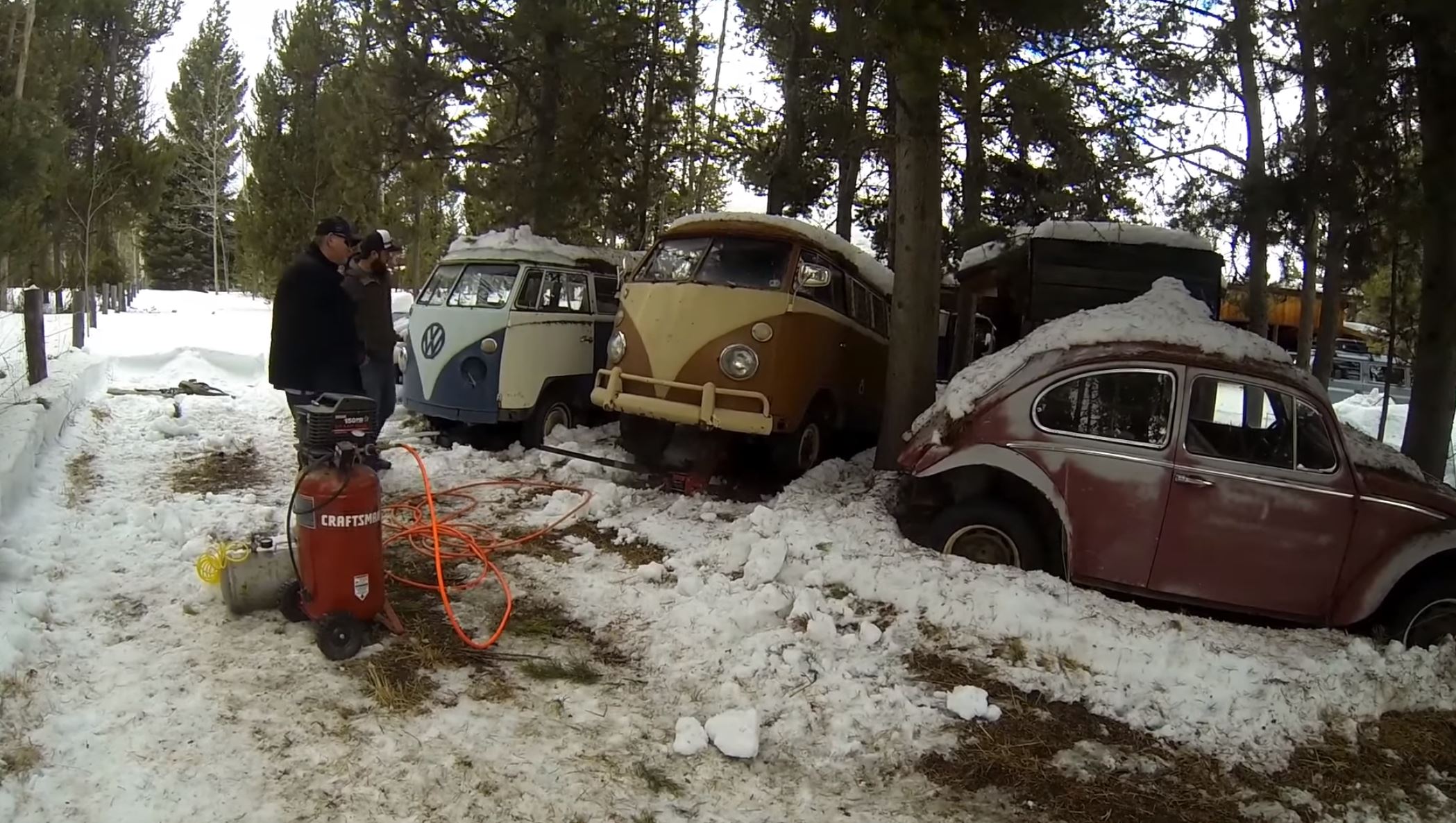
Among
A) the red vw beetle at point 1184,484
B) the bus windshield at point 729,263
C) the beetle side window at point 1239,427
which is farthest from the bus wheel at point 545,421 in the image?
the beetle side window at point 1239,427

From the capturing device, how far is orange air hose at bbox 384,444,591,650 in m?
4.67

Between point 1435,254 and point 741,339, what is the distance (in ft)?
16.8

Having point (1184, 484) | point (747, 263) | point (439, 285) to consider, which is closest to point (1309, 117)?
point (1184, 484)

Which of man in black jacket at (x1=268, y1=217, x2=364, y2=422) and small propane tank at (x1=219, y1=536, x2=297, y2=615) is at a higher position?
man in black jacket at (x1=268, y1=217, x2=364, y2=422)

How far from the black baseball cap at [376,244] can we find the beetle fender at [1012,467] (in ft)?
15.3

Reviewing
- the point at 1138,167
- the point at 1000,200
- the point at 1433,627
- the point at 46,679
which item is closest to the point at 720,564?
the point at 46,679

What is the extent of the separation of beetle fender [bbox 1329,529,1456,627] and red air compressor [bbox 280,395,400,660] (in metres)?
4.99

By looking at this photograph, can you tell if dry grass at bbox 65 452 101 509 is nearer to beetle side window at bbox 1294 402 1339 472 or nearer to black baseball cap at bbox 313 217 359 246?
black baseball cap at bbox 313 217 359 246

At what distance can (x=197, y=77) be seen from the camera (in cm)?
3988

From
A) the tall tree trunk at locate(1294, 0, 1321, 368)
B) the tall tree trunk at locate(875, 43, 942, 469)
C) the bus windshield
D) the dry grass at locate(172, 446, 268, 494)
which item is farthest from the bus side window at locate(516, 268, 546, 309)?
the tall tree trunk at locate(1294, 0, 1321, 368)

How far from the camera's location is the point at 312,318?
595cm

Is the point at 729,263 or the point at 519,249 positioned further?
the point at 519,249

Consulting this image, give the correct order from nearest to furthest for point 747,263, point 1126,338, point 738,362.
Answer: point 1126,338 < point 738,362 < point 747,263

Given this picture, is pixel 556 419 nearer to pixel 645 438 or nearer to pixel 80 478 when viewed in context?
Answer: pixel 645 438
